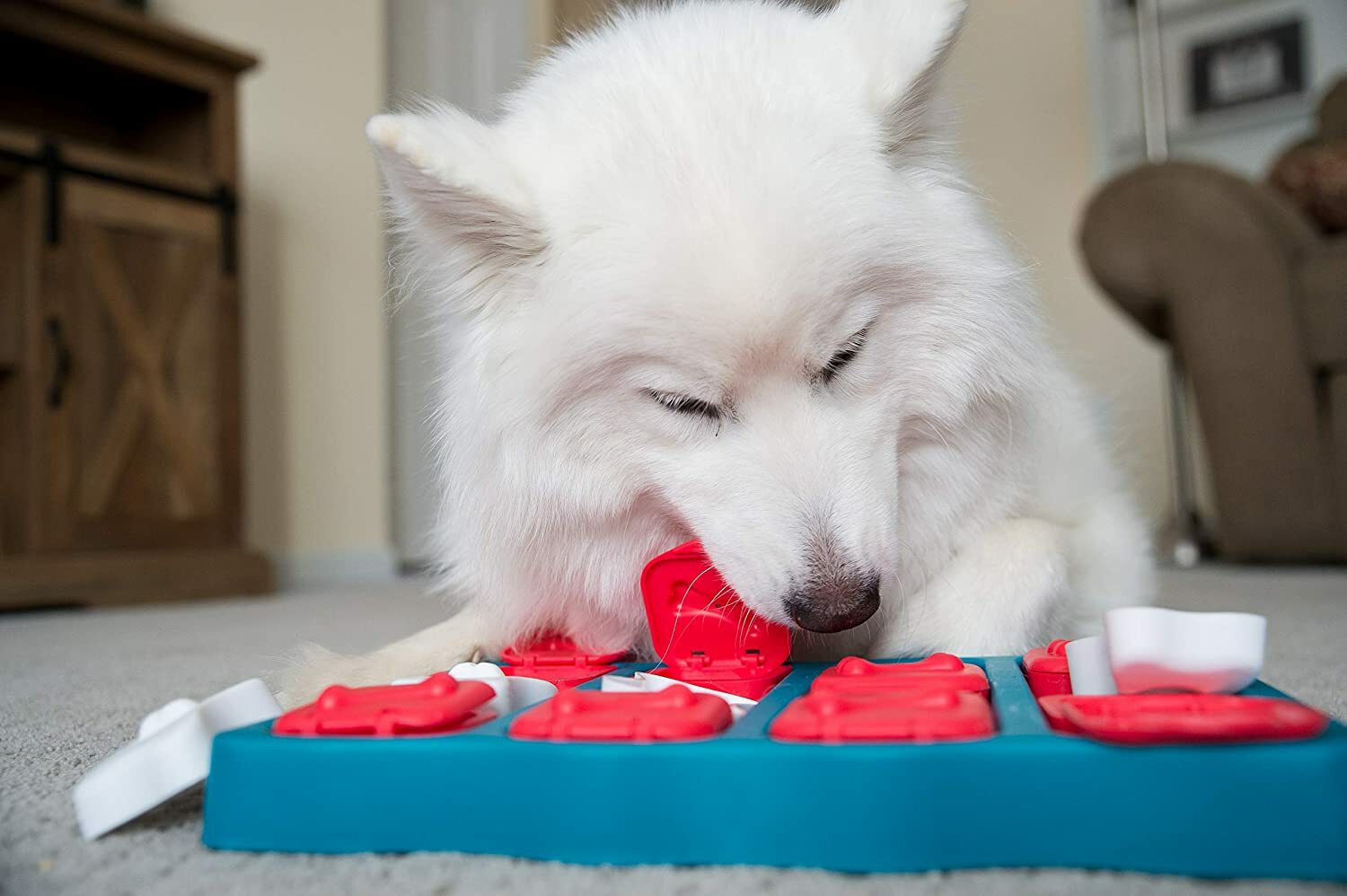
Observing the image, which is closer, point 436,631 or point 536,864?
point 536,864

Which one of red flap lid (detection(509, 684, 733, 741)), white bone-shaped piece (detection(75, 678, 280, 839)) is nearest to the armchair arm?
red flap lid (detection(509, 684, 733, 741))

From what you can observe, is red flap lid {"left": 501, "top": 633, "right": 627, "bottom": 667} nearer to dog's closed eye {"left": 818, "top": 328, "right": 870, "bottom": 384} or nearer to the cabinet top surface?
dog's closed eye {"left": 818, "top": 328, "right": 870, "bottom": 384}

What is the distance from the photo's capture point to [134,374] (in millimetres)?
3025

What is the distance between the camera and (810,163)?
988mm

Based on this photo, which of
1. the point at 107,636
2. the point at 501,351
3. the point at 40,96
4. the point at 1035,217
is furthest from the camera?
the point at 1035,217

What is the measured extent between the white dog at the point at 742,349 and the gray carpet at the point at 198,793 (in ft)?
0.85

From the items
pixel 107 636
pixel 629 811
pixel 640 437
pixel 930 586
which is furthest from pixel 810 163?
pixel 107 636

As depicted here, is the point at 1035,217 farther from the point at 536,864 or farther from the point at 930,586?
the point at 536,864

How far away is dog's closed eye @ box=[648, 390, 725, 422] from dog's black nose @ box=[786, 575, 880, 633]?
0.18 meters

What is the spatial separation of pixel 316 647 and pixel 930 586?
66 cm

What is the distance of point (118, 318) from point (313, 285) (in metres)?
0.98

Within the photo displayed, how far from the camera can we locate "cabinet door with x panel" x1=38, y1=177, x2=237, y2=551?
2.86 m

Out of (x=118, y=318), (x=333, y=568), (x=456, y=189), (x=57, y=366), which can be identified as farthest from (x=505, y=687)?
(x=333, y=568)

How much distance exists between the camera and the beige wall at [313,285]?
378 centimetres
